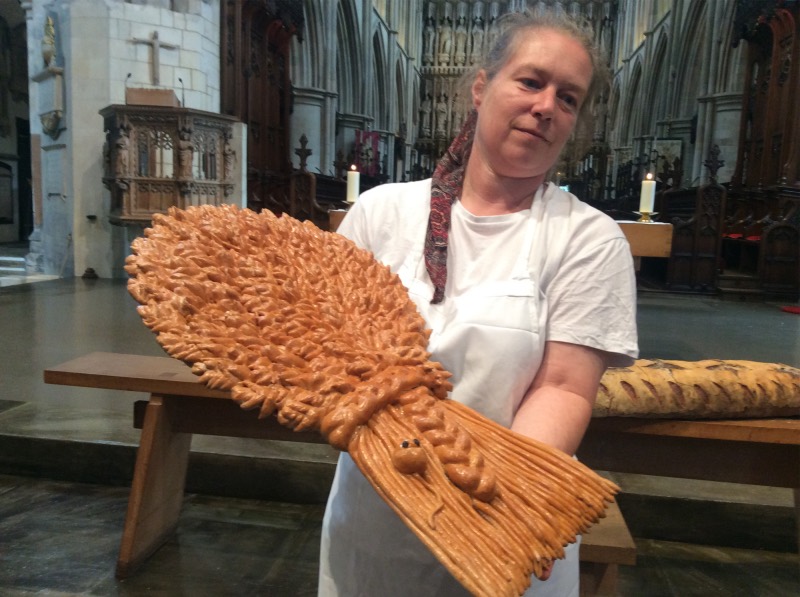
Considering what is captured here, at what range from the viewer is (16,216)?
41.4 ft

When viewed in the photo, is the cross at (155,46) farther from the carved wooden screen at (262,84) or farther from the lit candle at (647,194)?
the lit candle at (647,194)

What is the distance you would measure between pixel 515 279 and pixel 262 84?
9.32m

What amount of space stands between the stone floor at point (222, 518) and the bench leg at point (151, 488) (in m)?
0.06

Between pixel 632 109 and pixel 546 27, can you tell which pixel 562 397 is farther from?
pixel 632 109

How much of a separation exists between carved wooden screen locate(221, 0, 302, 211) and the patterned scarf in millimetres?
7059

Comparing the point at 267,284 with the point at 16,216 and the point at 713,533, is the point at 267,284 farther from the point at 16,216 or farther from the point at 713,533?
the point at 16,216

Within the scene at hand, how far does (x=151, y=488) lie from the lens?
1939 mm

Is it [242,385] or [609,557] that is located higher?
[242,385]

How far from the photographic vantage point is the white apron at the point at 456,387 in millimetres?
948

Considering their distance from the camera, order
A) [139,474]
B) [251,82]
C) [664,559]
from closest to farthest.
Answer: [139,474], [664,559], [251,82]

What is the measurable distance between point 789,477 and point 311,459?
1540mm

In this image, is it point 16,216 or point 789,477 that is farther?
point 16,216

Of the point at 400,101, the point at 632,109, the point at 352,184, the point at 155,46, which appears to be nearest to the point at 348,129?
the point at 400,101

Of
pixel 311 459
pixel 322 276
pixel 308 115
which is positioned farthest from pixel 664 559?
pixel 308 115
